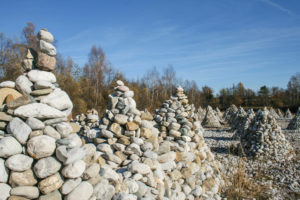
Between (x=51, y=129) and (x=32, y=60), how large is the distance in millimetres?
886

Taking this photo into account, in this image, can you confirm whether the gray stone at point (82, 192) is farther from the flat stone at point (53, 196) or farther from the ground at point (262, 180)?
the ground at point (262, 180)

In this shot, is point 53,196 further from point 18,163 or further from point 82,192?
point 18,163

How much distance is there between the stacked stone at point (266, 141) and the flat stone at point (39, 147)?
7.89 meters

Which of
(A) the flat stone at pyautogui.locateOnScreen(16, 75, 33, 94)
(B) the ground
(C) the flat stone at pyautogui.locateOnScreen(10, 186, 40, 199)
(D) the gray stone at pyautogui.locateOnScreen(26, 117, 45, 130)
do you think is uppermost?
(A) the flat stone at pyautogui.locateOnScreen(16, 75, 33, 94)

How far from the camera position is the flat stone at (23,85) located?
7.77ft

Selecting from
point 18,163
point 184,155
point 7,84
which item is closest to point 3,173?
point 18,163

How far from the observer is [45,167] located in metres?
2.05

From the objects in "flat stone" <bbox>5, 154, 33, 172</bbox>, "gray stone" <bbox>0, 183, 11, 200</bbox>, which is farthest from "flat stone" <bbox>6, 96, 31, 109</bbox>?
"gray stone" <bbox>0, 183, 11, 200</bbox>

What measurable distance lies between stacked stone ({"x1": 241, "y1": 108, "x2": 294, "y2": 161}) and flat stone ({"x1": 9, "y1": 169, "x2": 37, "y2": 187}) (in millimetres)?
7954

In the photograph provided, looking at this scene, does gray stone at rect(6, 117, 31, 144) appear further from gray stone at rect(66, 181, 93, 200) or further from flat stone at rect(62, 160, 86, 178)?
gray stone at rect(66, 181, 93, 200)

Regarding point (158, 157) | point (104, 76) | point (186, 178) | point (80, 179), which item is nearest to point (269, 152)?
point (186, 178)

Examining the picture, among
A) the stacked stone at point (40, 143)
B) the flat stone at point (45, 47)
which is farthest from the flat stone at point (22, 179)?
the flat stone at point (45, 47)

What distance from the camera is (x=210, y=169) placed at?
193 inches

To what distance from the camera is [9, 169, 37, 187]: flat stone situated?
1.98 m
